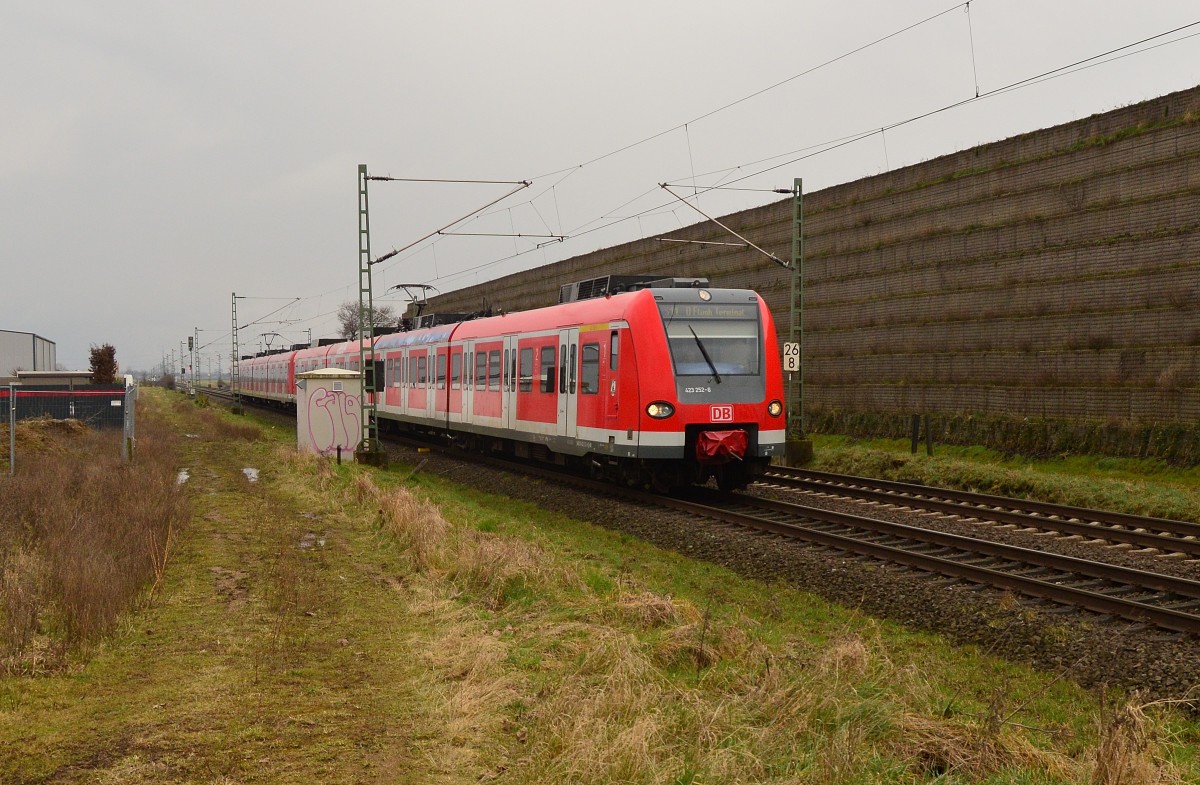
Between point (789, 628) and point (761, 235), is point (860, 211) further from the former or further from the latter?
point (789, 628)

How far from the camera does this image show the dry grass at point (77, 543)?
24.7ft

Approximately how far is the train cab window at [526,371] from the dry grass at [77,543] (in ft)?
21.2

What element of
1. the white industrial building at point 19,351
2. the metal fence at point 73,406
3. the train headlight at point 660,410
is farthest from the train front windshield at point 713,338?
the white industrial building at point 19,351

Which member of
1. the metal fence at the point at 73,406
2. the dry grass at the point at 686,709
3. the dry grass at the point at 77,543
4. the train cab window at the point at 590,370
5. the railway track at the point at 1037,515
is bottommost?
the railway track at the point at 1037,515

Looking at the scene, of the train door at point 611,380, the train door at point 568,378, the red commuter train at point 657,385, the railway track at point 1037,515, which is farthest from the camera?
the train door at point 568,378

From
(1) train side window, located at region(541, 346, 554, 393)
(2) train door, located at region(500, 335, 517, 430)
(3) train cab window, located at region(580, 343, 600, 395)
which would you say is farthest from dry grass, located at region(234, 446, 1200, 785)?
(2) train door, located at region(500, 335, 517, 430)

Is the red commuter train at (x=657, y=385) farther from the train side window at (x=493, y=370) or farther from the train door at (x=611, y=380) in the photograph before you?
the train side window at (x=493, y=370)

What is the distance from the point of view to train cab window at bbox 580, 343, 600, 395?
16.1 meters

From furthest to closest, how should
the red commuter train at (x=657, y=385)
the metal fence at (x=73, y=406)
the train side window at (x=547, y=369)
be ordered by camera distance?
the metal fence at (x=73, y=406) < the train side window at (x=547, y=369) < the red commuter train at (x=657, y=385)

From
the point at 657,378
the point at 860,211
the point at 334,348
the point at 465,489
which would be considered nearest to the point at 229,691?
the point at 657,378

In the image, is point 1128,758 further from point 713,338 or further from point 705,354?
point 713,338

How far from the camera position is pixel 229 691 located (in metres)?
6.20

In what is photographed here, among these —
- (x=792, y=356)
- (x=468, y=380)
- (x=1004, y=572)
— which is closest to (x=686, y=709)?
(x=1004, y=572)

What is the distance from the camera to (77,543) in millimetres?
9742
